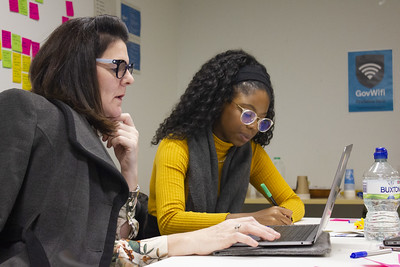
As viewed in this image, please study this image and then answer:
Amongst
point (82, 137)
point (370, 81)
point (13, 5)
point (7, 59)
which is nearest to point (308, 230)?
point (82, 137)

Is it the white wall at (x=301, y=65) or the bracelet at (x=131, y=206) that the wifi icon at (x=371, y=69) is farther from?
the bracelet at (x=131, y=206)

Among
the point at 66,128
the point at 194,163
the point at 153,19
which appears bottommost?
the point at 194,163

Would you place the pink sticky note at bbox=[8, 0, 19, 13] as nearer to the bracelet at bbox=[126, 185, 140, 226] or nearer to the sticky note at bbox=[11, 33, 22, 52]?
the sticky note at bbox=[11, 33, 22, 52]

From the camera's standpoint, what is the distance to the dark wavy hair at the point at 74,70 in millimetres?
1166

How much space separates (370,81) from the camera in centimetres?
369

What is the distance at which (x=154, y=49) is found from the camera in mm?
3705

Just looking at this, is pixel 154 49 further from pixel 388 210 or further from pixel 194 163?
pixel 388 210

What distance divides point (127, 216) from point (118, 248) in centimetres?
25

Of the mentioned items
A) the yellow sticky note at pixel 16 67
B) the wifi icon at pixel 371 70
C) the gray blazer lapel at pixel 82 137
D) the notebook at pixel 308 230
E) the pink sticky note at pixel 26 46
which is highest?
the wifi icon at pixel 371 70

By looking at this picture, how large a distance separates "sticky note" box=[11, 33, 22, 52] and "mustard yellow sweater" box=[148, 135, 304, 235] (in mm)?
913

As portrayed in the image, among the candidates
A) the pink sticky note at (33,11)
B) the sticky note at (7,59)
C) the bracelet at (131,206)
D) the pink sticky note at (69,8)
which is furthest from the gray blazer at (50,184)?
the pink sticky note at (69,8)

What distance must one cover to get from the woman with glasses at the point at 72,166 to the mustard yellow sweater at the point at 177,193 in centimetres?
41

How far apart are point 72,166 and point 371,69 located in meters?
3.15

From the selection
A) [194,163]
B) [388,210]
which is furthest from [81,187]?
[388,210]
